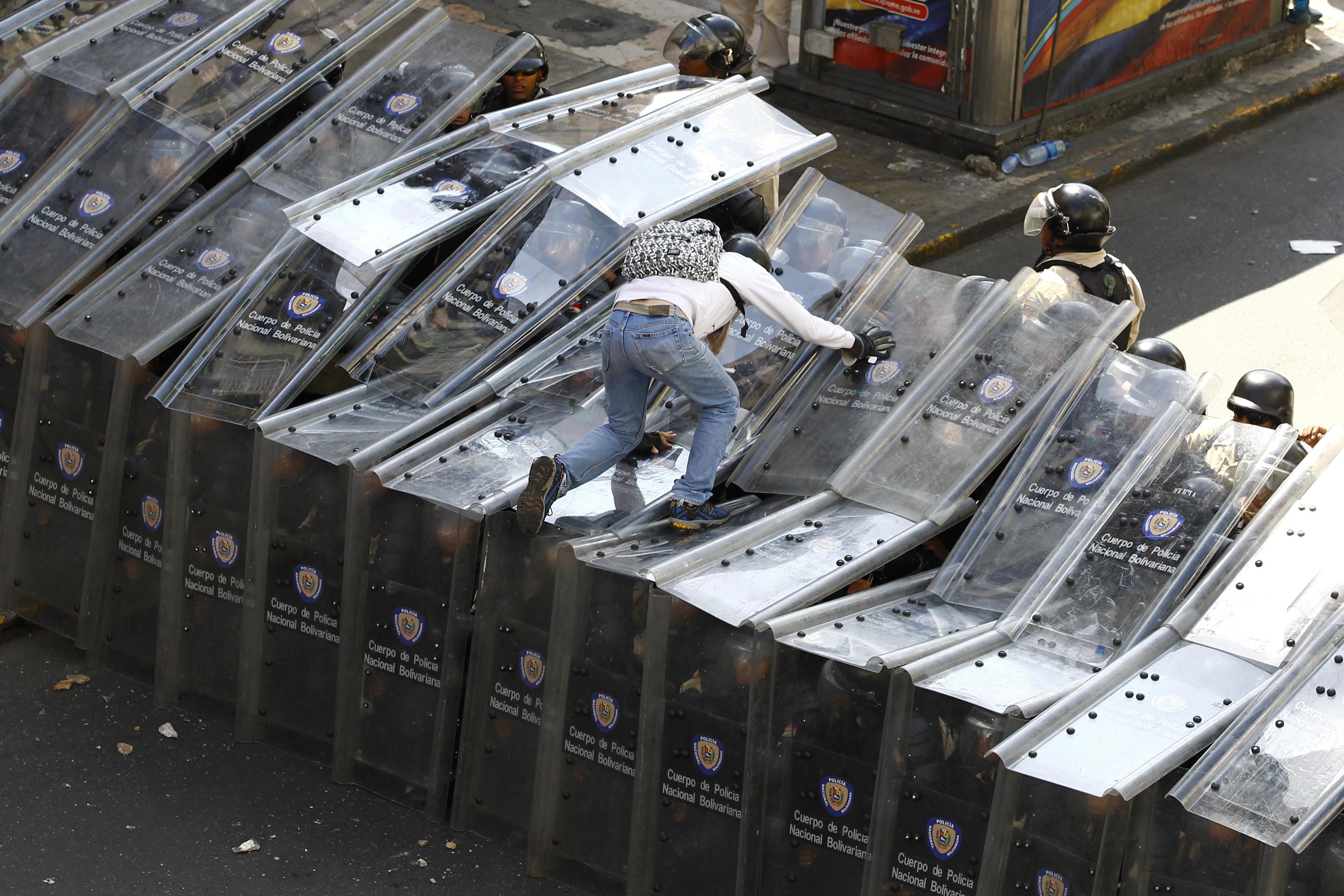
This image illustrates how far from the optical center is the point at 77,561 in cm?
632

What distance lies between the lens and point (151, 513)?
Result: 607 centimetres

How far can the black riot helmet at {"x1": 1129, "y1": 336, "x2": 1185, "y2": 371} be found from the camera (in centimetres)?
579

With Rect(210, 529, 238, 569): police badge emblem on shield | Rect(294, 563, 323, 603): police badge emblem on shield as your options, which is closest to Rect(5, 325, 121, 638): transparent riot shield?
Rect(210, 529, 238, 569): police badge emblem on shield

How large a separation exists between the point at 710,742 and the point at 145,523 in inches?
101

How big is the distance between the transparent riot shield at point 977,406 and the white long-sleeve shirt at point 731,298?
403 mm

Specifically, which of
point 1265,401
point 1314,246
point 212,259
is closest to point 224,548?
point 212,259

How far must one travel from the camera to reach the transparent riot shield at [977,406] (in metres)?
5.35

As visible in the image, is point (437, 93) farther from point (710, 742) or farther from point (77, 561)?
point (710, 742)

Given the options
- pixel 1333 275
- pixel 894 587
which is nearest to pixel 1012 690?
pixel 894 587

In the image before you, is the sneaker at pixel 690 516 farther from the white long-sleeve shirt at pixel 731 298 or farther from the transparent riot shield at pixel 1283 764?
the transparent riot shield at pixel 1283 764

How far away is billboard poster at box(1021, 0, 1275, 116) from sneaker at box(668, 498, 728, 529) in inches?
238

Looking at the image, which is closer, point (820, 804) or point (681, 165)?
point (820, 804)

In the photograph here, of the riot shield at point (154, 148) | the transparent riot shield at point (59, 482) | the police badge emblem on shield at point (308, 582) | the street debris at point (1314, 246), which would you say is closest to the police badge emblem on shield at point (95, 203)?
the riot shield at point (154, 148)

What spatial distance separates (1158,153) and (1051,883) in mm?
7535
